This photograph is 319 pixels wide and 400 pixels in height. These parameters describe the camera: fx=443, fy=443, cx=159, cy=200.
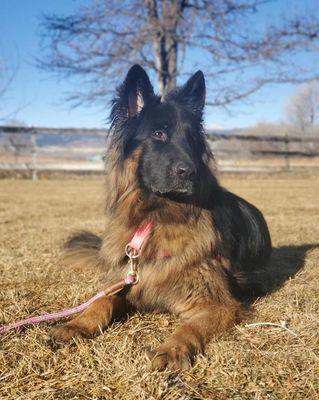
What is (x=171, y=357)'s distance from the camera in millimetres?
2441

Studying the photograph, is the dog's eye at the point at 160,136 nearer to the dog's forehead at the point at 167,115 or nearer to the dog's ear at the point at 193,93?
the dog's forehead at the point at 167,115

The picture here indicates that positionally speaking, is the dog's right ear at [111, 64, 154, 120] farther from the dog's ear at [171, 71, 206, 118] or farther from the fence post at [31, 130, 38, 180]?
the fence post at [31, 130, 38, 180]

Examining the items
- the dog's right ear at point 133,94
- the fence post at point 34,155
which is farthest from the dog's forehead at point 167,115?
the fence post at point 34,155

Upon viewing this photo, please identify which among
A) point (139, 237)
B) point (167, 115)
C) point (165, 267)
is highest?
point (167, 115)

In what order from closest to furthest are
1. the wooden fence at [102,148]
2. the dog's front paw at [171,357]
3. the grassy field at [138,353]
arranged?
the grassy field at [138,353] < the dog's front paw at [171,357] < the wooden fence at [102,148]

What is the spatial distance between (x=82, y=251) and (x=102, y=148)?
17.2m

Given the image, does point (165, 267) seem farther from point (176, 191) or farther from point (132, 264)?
point (176, 191)

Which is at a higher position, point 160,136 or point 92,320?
point 160,136

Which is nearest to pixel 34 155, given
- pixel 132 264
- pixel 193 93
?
pixel 193 93

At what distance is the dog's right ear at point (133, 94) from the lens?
3.82 metres

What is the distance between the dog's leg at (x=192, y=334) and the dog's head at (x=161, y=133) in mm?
912

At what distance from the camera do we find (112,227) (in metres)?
3.85

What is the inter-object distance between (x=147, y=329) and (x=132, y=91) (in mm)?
2027

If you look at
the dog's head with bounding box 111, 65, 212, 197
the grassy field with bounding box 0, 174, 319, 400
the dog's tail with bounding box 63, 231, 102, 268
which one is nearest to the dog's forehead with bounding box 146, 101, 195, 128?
the dog's head with bounding box 111, 65, 212, 197
